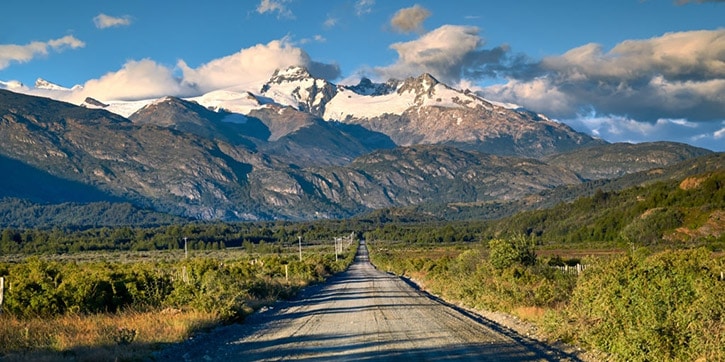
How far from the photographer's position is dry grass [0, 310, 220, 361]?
14984mm

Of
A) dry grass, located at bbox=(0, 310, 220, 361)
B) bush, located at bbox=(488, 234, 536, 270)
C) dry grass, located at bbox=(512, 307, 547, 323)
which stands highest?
bush, located at bbox=(488, 234, 536, 270)

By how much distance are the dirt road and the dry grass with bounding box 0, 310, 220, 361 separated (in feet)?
2.46

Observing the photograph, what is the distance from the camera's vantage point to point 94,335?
1711 cm

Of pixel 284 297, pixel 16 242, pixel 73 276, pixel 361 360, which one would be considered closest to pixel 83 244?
pixel 16 242

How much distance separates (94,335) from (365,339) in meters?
6.77

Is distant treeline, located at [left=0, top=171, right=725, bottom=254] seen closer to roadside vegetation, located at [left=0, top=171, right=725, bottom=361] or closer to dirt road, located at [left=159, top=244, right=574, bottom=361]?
roadside vegetation, located at [left=0, top=171, right=725, bottom=361]

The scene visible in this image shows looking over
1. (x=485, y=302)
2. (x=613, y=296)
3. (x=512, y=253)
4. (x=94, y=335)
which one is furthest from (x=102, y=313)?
(x=512, y=253)

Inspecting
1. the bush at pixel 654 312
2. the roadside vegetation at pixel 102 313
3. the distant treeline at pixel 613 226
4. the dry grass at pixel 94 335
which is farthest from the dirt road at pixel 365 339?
the distant treeline at pixel 613 226

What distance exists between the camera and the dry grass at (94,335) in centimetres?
1498

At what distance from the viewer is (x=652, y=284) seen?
1536cm

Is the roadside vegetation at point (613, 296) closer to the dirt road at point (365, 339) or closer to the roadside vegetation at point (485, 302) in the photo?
the roadside vegetation at point (485, 302)

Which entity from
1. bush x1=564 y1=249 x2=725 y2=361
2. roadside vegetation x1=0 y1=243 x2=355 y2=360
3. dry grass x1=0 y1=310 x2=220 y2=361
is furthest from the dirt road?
bush x1=564 y1=249 x2=725 y2=361

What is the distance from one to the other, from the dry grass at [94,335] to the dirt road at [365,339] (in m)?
0.75

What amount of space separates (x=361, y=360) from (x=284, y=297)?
2272 centimetres
